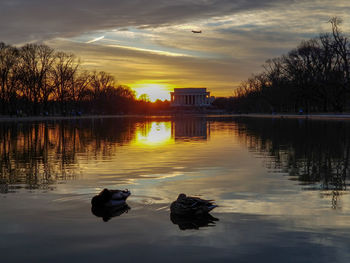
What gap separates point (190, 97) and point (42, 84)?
11426cm

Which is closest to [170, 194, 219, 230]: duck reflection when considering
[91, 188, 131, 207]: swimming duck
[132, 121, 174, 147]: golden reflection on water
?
[91, 188, 131, 207]: swimming duck

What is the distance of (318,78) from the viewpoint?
78.1m

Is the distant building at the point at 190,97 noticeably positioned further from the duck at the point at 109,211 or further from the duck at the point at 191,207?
the duck at the point at 191,207

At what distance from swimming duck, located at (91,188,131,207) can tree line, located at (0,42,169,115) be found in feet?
229

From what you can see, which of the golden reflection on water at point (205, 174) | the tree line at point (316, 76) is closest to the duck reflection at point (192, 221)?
the golden reflection on water at point (205, 174)

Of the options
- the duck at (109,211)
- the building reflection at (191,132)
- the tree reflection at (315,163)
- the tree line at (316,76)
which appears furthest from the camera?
the tree line at (316,76)

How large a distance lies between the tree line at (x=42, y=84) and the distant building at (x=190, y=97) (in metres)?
59.5

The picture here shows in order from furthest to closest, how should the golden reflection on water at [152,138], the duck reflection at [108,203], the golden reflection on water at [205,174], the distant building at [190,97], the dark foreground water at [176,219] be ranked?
the distant building at [190,97], the golden reflection on water at [152,138], the golden reflection on water at [205,174], the duck reflection at [108,203], the dark foreground water at [176,219]

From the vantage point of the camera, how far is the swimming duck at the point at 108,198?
372 inches

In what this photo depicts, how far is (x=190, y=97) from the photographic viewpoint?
642ft

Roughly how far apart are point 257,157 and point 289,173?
177 inches

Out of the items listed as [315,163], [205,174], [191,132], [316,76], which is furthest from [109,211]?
[316,76]

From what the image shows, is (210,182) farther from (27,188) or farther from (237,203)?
(27,188)

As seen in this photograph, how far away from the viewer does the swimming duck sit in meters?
9.44
